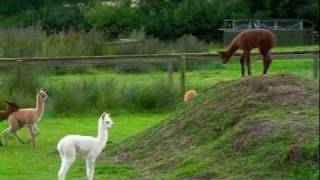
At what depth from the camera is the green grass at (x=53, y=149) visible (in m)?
11.6

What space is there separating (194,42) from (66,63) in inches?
554

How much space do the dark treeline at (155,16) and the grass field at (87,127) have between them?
2542 centimetres

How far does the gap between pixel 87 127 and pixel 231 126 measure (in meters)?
6.50

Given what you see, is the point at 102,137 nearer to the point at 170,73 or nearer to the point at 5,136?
the point at 5,136

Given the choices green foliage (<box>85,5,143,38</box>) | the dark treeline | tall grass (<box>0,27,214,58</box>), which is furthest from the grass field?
green foliage (<box>85,5,143,38</box>)

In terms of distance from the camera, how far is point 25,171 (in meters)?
12.0

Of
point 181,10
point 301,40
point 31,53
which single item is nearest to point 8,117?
point 31,53

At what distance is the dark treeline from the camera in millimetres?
53281

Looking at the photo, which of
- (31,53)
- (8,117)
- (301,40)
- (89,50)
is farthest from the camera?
(301,40)

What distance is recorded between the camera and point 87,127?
17609mm

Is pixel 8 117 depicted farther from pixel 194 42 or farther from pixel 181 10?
pixel 181 10

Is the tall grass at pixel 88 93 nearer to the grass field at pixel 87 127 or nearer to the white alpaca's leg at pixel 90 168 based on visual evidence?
the grass field at pixel 87 127

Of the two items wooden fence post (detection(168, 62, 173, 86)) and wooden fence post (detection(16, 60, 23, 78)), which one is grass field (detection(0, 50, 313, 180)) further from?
wooden fence post (detection(16, 60, 23, 78))

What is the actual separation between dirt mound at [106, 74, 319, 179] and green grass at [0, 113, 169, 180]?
0.63 m
